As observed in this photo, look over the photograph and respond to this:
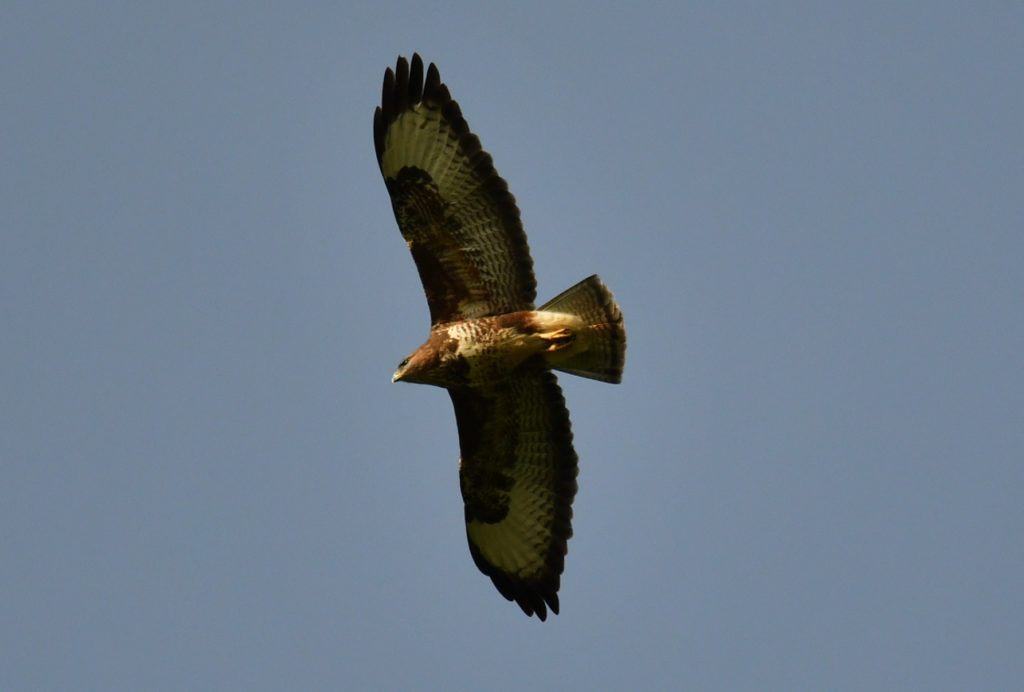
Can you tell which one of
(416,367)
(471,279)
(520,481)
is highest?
(471,279)

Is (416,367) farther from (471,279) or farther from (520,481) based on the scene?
(520,481)

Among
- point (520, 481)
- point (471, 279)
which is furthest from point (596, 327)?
point (520, 481)

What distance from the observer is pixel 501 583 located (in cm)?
1212

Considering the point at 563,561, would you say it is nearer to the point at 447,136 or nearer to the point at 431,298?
the point at 431,298

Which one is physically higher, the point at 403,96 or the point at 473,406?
the point at 403,96

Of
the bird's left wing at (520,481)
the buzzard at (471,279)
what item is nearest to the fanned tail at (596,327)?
the buzzard at (471,279)

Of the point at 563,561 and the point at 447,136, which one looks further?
the point at 563,561

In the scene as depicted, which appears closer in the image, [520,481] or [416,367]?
[416,367]

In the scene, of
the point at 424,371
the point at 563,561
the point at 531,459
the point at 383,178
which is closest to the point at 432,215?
the point at 383,178

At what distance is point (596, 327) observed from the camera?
1103 cm

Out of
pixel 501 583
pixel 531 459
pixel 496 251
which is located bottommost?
pixel 501 583

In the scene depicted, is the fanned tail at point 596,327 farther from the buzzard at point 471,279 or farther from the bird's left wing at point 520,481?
the bird's left wing at point 520,481

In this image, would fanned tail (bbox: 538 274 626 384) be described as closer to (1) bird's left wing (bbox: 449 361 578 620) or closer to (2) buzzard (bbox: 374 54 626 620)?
(2) buzzard (bbox: 374 54 626 620)

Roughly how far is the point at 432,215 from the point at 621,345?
68.8 inches
